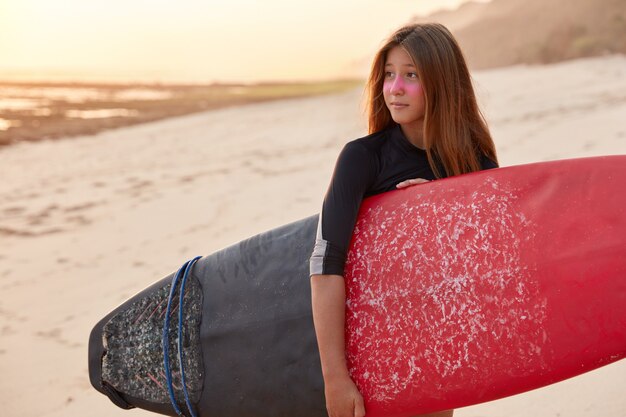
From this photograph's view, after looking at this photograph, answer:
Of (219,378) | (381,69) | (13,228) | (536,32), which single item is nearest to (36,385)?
(219,378)

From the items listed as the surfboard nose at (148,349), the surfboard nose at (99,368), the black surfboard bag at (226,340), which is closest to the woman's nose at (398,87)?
the black surfboard bag at (226,340)

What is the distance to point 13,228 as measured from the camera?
6562mm

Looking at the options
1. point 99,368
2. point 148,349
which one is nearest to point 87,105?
point 99,368

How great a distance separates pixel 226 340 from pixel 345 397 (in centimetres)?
56

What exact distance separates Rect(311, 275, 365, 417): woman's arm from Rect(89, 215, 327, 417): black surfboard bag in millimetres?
147

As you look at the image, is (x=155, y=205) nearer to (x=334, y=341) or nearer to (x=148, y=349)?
(x=148, y=349)

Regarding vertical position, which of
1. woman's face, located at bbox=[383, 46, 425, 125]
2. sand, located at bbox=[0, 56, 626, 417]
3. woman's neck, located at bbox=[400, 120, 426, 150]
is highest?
woman's face, located at bbox=[383, 46, 425, 125]

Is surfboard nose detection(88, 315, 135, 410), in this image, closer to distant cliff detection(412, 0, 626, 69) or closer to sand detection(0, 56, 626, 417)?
sand detection(0, 56, 626, 417)

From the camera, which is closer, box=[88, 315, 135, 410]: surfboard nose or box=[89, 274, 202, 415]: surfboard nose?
box=[89, 274, 202, 415]: surfboard nose

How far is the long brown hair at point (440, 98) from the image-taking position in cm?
229

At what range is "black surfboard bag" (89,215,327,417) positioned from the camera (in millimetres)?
2424

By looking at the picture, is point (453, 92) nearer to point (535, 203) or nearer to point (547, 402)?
point (535, 203)

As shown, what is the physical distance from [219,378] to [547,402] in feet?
4.81

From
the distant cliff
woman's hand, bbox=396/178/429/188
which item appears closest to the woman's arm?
woman's hand, bbox=396/178/429/188
